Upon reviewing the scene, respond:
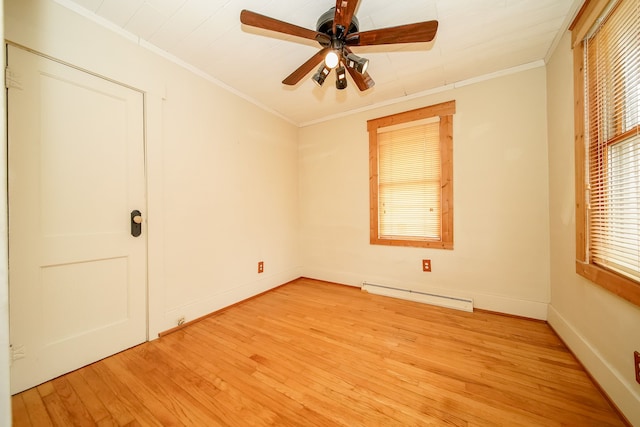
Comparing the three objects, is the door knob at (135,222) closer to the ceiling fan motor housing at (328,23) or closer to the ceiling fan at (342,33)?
the ceiling fan at (342,33)

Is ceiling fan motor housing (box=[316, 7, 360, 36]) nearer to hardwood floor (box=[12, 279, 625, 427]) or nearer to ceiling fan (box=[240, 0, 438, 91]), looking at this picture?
ceiling fan (box=[240, 0, 438, 91])

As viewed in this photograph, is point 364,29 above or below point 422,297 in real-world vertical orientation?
above

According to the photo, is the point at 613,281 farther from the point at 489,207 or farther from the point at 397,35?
the point at 397,35

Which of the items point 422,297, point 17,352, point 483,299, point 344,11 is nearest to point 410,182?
point 422,297

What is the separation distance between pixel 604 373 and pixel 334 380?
1.58m

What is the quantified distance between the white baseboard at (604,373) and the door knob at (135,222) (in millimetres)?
3205

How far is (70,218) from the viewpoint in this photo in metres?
1.57

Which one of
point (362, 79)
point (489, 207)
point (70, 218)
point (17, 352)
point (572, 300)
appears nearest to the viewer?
point (17, 352)

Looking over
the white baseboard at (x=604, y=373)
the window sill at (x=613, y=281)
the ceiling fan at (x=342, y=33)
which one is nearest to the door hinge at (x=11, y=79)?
the ceiling fan at (x=342, y=33)

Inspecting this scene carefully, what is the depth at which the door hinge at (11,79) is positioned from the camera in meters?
1.34

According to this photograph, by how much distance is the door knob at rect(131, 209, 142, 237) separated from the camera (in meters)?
1.83

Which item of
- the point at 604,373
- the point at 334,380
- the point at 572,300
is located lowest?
the point at 334,380

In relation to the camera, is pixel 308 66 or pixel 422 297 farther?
pixel 422 297

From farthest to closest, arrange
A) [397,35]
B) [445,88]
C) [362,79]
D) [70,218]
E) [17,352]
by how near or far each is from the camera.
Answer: [445,88]
[362,79]
[70,218]
[397,35]
[17,352]
